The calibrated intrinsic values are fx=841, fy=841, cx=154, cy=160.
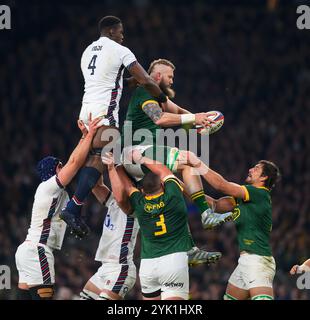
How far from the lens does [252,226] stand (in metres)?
10.6

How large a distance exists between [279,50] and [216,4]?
275cm

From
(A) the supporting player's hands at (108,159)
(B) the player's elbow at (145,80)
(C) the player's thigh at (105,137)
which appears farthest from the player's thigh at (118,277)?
(B) the player's elbow at (145,80)

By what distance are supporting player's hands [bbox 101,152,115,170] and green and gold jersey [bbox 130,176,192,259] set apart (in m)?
0.64

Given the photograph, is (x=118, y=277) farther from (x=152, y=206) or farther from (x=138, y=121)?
(x=138, y=121)

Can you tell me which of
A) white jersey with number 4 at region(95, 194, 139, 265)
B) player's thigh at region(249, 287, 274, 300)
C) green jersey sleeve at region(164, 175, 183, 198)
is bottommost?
player's thigh at region(249, 287, 274, 300)

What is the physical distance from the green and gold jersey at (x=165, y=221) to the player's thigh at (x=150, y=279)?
8 cm

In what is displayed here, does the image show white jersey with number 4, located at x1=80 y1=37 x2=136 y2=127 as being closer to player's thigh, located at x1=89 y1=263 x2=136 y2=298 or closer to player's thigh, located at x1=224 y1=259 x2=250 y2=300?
player's thigh, located at x1=89 y1=263 x2=136 y2=298

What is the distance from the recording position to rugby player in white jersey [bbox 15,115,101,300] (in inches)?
415

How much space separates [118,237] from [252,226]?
1.72m

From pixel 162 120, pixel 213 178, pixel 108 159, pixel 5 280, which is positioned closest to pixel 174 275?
pixel 213 178

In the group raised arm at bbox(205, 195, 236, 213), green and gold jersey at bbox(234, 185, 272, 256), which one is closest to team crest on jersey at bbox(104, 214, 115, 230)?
raised arm at bbox(205, 195, 236, 213)

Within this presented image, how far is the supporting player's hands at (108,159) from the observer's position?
10.4 m

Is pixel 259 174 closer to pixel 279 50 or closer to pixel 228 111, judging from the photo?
pixel 228 111

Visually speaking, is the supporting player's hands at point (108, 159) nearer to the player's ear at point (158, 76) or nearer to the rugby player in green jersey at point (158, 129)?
the rugby player in green jersey at point (158, 129)
